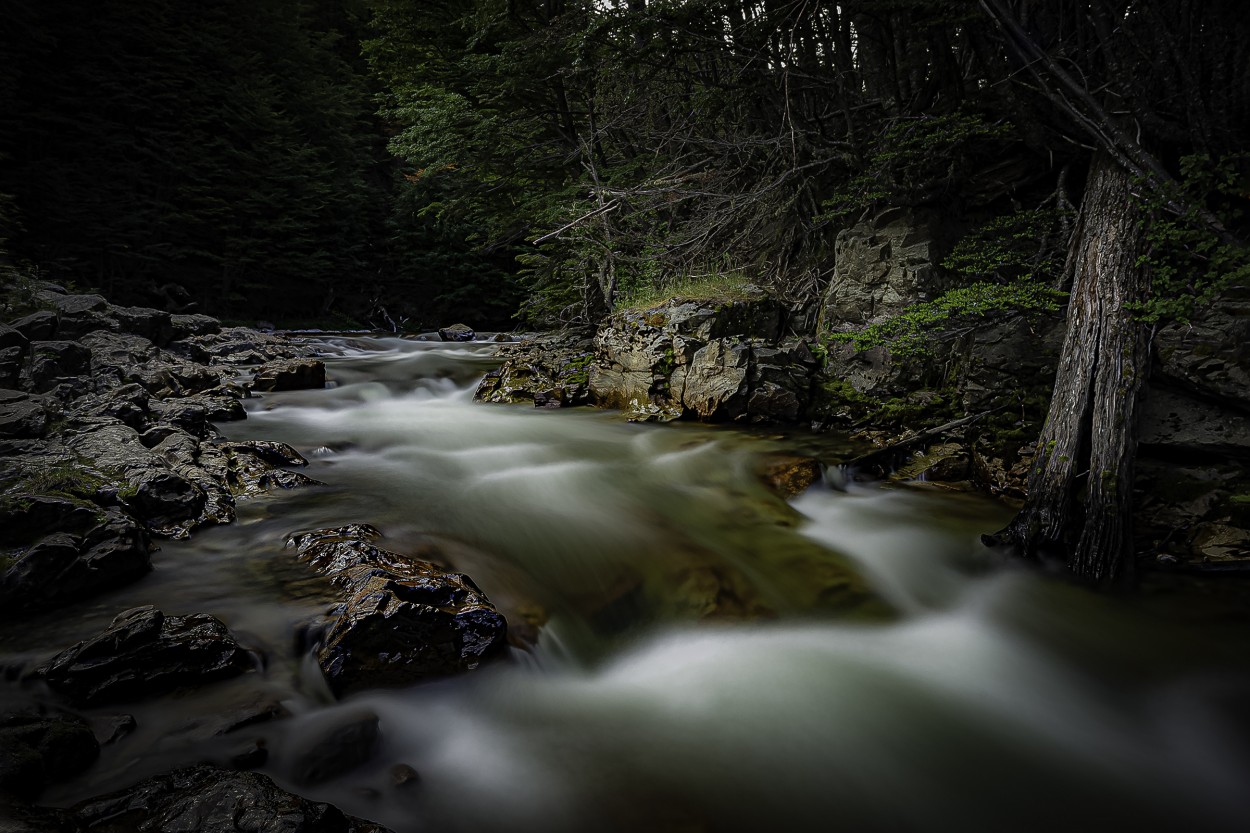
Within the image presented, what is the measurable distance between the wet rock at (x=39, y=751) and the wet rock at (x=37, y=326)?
751cm

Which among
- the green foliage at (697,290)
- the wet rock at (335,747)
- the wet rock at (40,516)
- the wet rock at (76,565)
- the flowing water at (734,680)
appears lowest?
the flowing water at (734,680)

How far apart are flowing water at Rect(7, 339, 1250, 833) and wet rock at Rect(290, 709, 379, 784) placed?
0.06ft

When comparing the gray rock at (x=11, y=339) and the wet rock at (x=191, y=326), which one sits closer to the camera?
the gray rock at (x=11, y=339)

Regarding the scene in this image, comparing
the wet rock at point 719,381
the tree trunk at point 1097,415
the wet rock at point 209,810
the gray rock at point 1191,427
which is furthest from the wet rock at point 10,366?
the gray rock at point 1191,427

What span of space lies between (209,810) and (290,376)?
9.19 metres

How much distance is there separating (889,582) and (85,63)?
1090 inches

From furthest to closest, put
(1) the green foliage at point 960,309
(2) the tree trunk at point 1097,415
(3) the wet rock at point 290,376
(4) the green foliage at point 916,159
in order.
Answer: (3) the wet rock at point 290,376 < (4) the green foliage at point 916,159 < (1) the green foliage at point 960,309 < (2) the tree trunk at point 1097,415

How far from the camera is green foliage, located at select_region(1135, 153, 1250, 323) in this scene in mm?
2820

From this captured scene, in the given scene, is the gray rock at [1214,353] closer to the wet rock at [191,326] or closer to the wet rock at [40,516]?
the wet rock at [40,516]

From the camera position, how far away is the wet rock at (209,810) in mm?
1459

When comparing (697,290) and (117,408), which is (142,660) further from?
(697,290)

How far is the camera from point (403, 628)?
2.52 m

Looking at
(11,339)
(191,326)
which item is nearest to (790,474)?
(11,339)

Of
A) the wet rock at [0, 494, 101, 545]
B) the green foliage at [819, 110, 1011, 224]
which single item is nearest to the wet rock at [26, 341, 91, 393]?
the wet rock at [0, 494, 101, 545]
